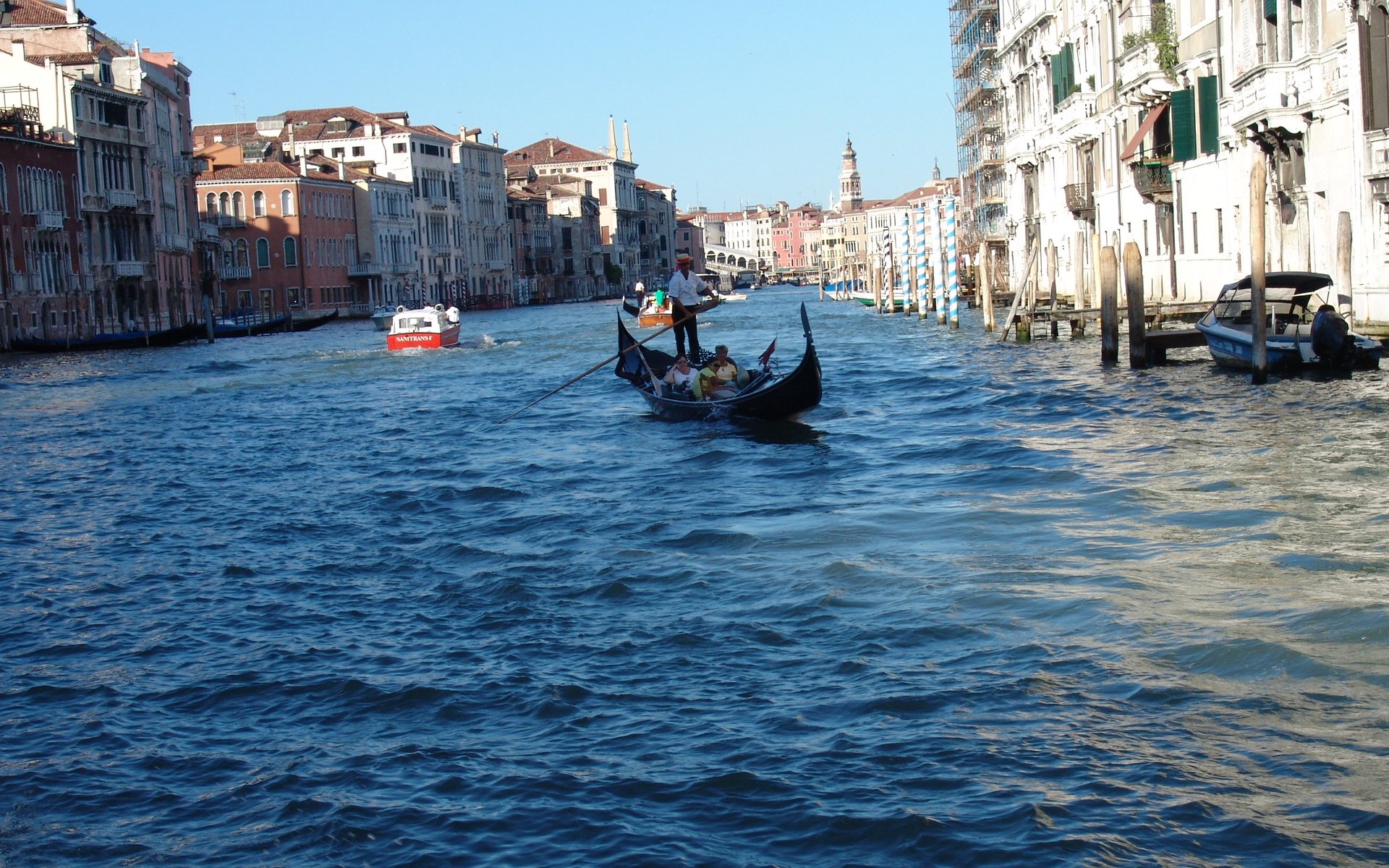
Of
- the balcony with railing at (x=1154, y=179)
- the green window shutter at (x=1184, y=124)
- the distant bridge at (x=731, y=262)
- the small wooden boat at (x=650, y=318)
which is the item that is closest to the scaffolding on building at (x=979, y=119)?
the small wooden boat at (x=650, y=318)

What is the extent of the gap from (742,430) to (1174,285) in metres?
11.9

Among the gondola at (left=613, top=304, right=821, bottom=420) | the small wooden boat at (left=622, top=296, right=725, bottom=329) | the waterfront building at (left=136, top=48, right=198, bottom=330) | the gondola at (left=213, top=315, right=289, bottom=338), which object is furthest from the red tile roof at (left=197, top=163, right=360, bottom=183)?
the gondola at (left=613, top=304, right=821, bottom=420)

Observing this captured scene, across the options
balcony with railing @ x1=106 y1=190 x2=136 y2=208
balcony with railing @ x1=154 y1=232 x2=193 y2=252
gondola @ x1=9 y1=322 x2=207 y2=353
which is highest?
balcony with railing @ x1=106 y1=190 x2=136 y2=208

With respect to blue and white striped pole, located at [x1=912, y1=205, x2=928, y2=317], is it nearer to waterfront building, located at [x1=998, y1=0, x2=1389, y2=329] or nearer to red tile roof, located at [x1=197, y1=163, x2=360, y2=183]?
waterfront building, located at [x1=998, y1=0, x2=1389, y2=329]

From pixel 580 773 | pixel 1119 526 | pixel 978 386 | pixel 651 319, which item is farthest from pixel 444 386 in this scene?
pixel 651 319

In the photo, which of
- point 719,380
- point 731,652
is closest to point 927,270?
point 719,380

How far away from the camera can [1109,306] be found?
16.0 meters

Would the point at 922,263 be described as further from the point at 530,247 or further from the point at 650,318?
the point at 530,247

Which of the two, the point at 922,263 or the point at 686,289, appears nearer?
the point at 686,289

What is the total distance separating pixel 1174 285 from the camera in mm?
22641

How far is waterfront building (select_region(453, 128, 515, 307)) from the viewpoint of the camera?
72938mm

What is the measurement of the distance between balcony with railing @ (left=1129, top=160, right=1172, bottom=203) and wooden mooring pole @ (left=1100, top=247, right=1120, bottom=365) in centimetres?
721

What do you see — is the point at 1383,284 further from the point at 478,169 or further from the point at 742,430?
the point at 478,169

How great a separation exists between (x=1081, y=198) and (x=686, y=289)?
1544cm
